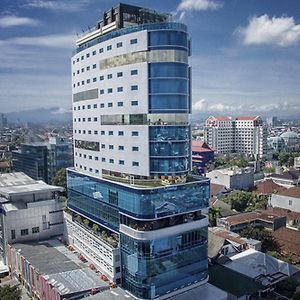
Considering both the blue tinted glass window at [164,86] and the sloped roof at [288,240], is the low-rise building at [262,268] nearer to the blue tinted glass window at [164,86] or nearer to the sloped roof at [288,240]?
the sloped roof at [288,240]

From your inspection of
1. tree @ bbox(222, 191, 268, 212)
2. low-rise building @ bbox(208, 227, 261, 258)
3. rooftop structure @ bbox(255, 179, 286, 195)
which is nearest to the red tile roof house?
tree @ bbox(222, 191, 268, 212)

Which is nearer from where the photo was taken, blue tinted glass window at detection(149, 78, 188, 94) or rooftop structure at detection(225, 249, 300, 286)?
blue tinted glass window at detection(149, 78, 188, 94)

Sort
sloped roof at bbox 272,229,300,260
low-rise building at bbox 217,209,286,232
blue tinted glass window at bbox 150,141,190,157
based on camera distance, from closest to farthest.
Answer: blue tinted glass window at bbox 150,141,190,157, sloped roof at bbox 272,229,300,260, low-rise building at bbox 217,209,286,232

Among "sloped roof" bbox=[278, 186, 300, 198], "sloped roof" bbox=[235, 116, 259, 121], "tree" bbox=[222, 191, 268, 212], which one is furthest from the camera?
"sloped roof" bbox=[235, 116, 259, 121]

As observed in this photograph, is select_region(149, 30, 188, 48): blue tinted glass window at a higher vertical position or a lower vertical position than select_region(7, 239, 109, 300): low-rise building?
higher

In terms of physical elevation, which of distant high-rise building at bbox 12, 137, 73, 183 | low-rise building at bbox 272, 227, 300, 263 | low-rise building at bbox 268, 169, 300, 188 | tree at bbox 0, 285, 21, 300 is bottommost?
low-rise building at bbox 272, 227, 300, 263

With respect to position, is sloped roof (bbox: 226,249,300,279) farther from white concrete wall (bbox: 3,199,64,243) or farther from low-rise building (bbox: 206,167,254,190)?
low-rise building (bbox: 206,167,254,190)

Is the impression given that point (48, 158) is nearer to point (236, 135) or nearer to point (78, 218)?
point (78, 218)

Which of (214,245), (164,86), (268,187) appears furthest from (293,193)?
(164,86)
